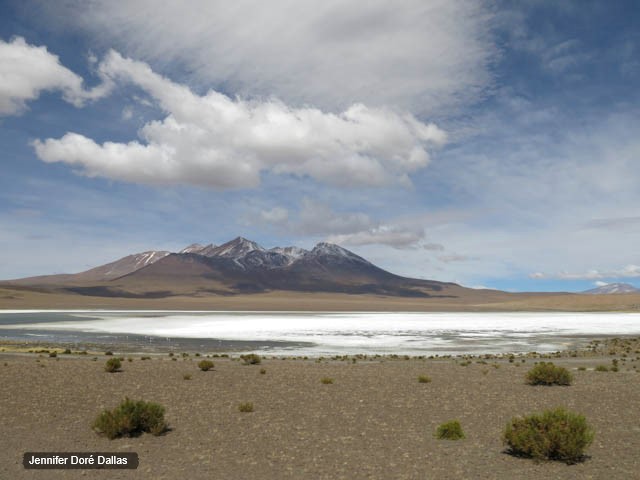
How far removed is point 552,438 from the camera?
10227 mm

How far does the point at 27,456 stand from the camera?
33.8 feet

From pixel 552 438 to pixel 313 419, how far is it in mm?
5856

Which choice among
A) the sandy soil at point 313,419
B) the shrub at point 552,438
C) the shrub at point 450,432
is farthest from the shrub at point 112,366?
the shrub at point 552,438

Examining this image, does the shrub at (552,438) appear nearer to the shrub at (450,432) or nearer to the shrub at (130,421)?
the shrub at (450,432)

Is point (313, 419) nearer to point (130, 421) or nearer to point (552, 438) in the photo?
point (130, 421)

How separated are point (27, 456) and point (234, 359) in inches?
767

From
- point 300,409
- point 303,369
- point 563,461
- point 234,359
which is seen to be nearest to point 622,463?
point 563,461

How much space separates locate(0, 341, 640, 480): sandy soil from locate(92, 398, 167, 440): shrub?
0.24m

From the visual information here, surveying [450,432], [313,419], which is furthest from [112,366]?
[450,432]

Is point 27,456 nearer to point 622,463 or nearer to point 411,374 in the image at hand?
point 622,463

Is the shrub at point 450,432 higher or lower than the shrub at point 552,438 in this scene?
lower

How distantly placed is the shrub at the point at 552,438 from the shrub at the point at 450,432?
130cm

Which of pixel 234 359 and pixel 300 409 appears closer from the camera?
pixel 300 409

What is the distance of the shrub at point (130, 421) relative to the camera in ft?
38.6
